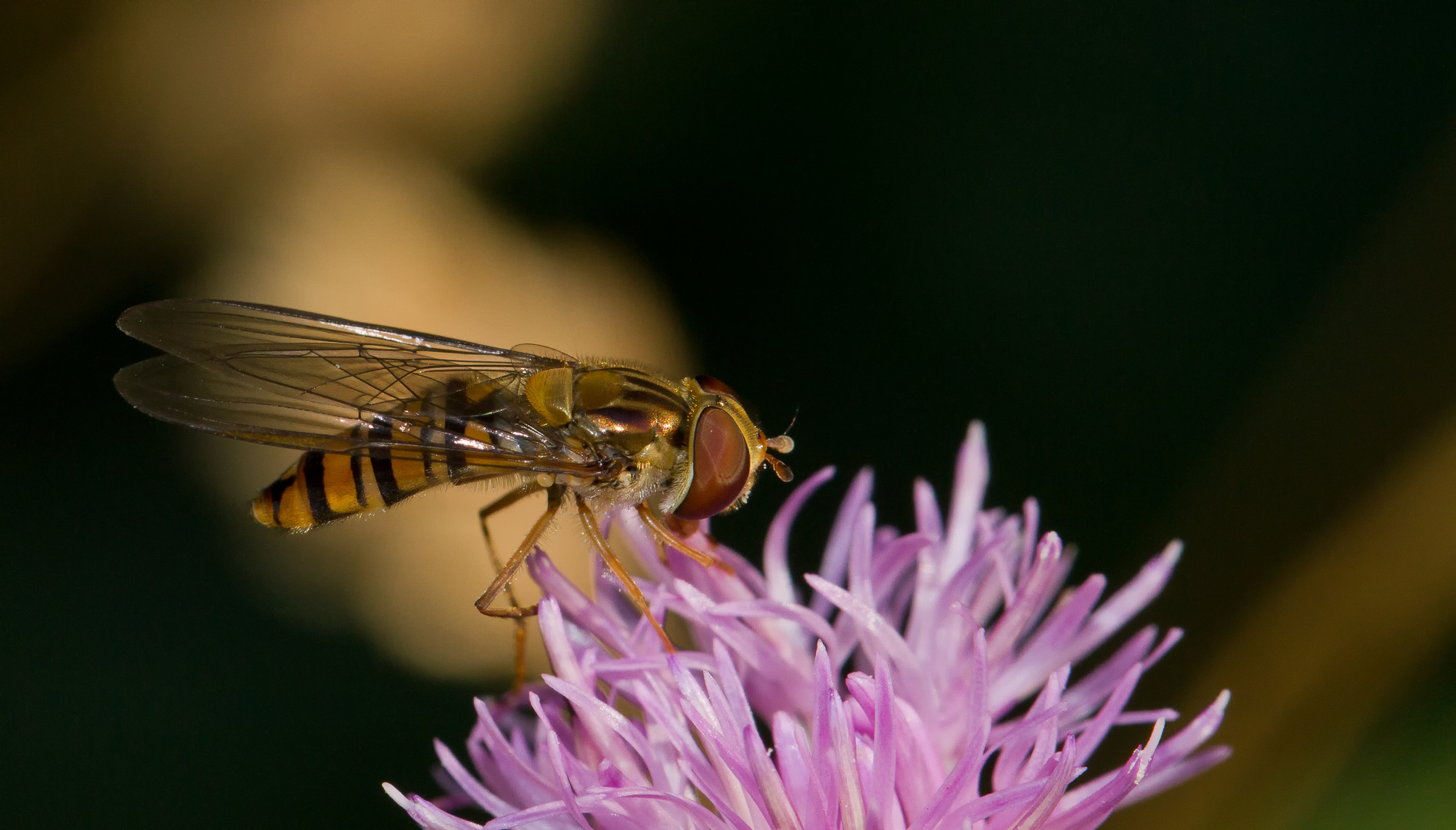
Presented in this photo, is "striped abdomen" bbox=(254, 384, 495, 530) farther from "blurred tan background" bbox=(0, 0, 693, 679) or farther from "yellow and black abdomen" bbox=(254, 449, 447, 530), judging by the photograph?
"blurred tan background" bbox=(0, 0, 693, 679)

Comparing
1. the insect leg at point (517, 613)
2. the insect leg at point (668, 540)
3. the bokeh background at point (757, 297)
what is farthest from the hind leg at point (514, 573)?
the bokeh background at point (757, 297)

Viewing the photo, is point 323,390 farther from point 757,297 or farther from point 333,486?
point 757,297

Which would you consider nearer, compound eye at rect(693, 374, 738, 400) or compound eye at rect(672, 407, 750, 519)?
compound eye at rect(672, 407, 750, 519)

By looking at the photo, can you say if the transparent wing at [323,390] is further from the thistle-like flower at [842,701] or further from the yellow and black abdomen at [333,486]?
the thistle-like flower at [842,701]

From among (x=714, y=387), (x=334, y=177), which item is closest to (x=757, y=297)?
(x=714, y=387)

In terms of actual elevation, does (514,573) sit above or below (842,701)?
below

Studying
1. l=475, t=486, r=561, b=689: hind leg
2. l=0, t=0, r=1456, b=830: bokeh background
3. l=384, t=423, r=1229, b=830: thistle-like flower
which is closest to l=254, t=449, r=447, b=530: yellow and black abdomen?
l=475, t=486, r=561, b=689: hind leg

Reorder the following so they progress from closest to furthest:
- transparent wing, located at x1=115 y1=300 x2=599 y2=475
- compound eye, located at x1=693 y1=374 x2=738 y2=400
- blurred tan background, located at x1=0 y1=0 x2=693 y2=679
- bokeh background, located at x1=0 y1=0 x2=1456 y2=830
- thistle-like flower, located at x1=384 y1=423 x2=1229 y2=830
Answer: thistle-like flower, located at x1=384 y1=423 x2=1229 y2=830
transparent wing, located at x1=115 y1=300 x2=599 y2=475
compound eye, located at x1=693 y1=374 x2=738 y2=400
bokeh background, located at x1=0 y1=0 x2=1456 y2=830
blurred tan background, located at x1=0 y1=0 x2=693 y2=679
